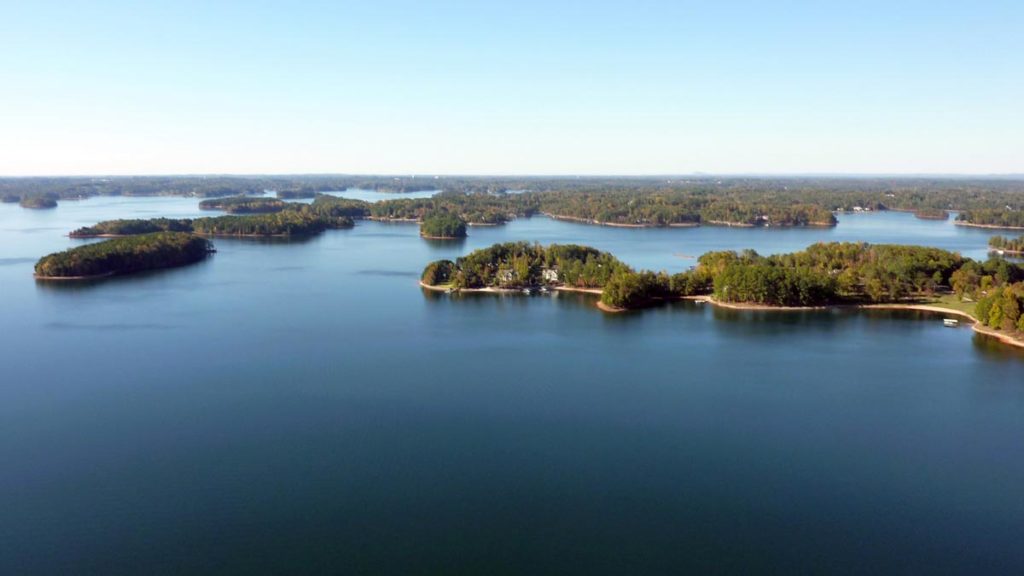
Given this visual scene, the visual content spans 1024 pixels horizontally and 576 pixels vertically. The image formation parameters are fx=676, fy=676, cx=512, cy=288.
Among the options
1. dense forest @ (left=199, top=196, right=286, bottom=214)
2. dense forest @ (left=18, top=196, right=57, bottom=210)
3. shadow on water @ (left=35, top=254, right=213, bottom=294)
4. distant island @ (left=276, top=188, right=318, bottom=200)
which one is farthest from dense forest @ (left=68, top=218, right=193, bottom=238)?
distant island @ (left=276, top=188, right=318, bottom=200)

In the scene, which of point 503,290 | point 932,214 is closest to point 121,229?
point 503,290

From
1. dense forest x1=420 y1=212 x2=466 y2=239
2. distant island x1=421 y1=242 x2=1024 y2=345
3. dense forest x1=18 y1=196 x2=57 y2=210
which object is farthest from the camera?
dense forest x1=18 y1=196 x2=57 y2=210

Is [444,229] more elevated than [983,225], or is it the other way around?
[444,229]

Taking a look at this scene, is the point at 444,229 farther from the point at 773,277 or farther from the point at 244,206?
the point at 244,206

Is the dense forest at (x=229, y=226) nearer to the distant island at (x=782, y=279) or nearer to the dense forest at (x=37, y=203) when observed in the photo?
the distant island at (x=782, y=279)

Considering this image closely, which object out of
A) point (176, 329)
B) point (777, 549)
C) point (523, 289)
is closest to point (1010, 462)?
point (777, 549)

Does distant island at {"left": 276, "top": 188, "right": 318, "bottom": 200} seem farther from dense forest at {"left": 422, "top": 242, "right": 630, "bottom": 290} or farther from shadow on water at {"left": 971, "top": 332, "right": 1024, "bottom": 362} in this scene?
shadow on water at {"left": 971, "top": 332, "right": 1024, "bottom": 362}
